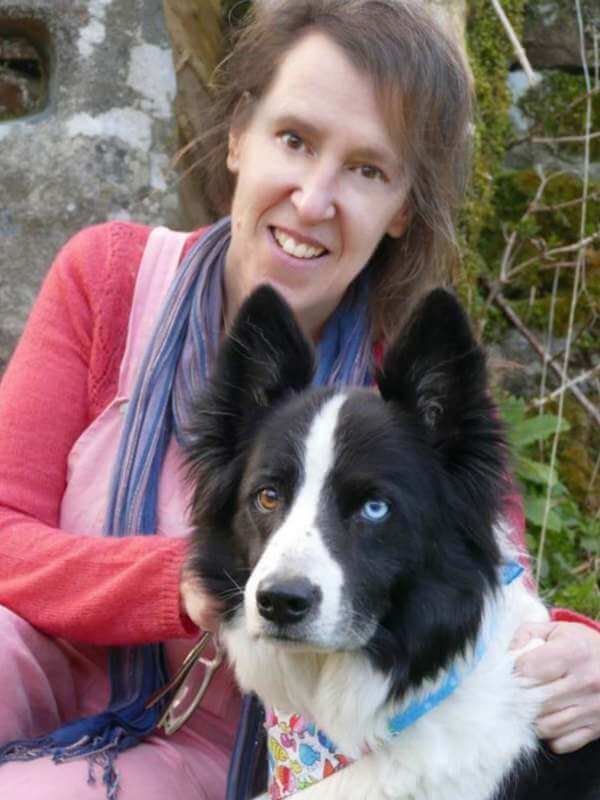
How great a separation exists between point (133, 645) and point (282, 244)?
3.58ft

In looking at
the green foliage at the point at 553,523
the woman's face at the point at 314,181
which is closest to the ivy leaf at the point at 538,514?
the green foliage at the point at 553,523

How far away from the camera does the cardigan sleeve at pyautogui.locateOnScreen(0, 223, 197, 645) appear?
101 inches

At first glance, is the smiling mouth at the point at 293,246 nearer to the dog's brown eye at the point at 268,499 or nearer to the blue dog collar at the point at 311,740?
the dog's brown eye at the point at 268,499

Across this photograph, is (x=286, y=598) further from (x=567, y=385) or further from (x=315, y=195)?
(x=567, y=385)

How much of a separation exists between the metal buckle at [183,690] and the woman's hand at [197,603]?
0.65 feet

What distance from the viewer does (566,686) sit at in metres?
2.38

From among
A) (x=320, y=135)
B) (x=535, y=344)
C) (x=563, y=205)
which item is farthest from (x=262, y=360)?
(x=563, y=205)

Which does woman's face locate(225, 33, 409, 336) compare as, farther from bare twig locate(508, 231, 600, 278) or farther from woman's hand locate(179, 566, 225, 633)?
bare twig locate(508, 231, 600, 278)

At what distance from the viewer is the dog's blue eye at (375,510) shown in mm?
2281

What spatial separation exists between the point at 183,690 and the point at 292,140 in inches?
55.9

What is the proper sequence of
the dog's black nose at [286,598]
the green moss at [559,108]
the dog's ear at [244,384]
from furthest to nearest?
the green moss at [559,108] < the dog's ear at [244,384] < the dog's black nose at [286,598]

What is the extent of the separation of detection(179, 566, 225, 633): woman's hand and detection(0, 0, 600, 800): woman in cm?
9

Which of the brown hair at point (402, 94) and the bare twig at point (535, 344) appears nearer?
the brown hair at point (402, 94)

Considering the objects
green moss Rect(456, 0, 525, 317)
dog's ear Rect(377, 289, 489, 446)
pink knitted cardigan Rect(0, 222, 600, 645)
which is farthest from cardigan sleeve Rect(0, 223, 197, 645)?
green moss Rect(456, 0, 525, 317)
